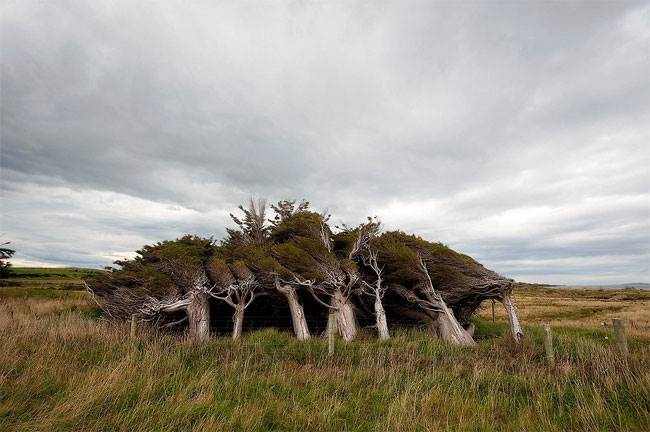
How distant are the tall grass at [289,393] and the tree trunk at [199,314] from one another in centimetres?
469

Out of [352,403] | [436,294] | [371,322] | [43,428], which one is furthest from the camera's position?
[371,322]

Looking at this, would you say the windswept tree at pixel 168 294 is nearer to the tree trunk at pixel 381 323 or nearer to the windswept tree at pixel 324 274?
the windswept tree at pixel 324 274

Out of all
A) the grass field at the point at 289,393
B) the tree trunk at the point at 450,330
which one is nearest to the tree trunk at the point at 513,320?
the tree trunk at the point at 450,330

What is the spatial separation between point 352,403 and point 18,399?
4874 millimetres

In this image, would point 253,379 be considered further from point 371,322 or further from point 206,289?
point 371,322

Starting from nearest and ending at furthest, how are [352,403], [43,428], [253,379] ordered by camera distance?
[43,428]
[352,403]
[253,379]

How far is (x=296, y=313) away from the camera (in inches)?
579

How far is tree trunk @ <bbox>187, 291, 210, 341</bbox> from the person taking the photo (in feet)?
44.3

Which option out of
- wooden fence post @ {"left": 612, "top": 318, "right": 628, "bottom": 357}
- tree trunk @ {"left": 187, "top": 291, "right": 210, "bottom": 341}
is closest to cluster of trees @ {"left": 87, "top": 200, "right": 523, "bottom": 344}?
tree trunk @ {"left": 187, "top": 291, "right": 210, "bottom": 341}

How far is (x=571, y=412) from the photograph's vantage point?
5.32m

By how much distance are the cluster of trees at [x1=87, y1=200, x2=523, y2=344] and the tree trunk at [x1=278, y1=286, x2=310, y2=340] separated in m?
0.04

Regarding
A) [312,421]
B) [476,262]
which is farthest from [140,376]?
[476,262]

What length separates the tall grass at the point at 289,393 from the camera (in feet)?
15.5

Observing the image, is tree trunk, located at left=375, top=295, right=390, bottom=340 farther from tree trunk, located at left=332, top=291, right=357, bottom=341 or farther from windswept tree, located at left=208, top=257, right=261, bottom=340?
windswept tree, located at left=208, top=257, right=261, bottom=340
